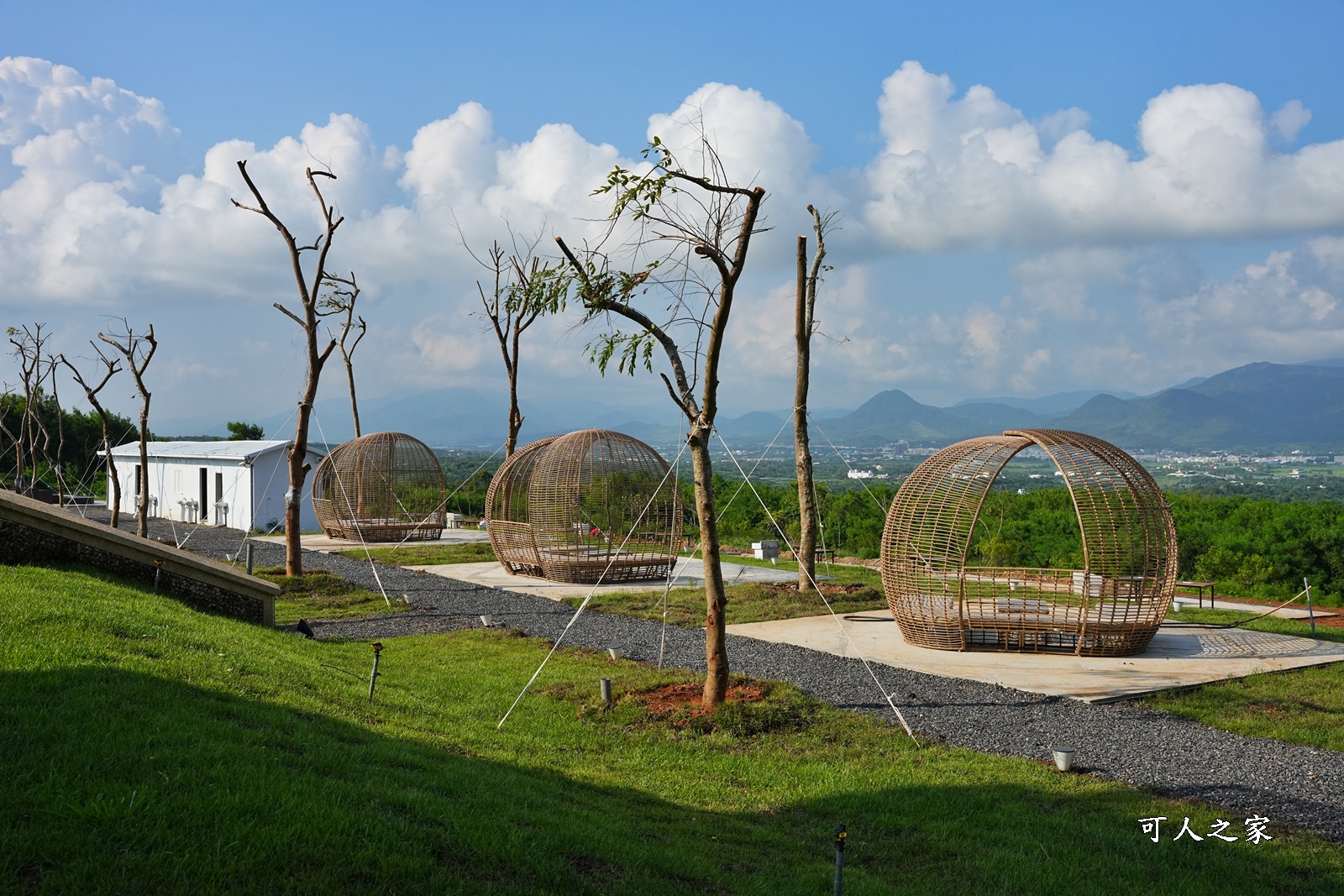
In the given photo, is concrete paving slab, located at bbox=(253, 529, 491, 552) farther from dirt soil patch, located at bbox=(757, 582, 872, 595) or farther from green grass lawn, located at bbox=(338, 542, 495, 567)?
dirt soil patch, located at bbox=(757, 582, 872, 595)

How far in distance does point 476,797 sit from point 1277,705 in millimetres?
6953

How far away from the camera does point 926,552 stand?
1088 cm

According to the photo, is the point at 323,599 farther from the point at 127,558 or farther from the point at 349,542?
the point at 349,542

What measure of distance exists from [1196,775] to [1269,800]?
0.49 metres

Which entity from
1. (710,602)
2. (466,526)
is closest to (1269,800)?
(710,602)

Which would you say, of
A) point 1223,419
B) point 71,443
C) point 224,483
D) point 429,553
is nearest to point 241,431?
point 71,443

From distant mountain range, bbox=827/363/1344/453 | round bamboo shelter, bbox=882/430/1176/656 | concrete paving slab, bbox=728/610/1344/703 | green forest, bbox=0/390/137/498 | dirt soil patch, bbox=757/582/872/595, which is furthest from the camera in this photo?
distant mountain range, bbox=827/363/1344/453

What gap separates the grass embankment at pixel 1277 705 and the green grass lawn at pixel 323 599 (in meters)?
10.2

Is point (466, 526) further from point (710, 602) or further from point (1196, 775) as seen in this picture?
point (1196, 775)

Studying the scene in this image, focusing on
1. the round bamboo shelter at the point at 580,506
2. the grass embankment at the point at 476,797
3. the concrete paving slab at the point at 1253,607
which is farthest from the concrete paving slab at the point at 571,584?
the grass embankment at the point at 476,797

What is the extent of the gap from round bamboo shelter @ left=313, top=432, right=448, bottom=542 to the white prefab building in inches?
63.2

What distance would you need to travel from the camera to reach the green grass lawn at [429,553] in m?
20.4

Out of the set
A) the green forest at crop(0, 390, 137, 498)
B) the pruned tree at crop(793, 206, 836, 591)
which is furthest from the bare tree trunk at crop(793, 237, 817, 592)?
the green forest at crop(0, 390, 137, 498)

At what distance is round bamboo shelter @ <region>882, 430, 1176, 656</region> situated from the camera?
10.2 m
